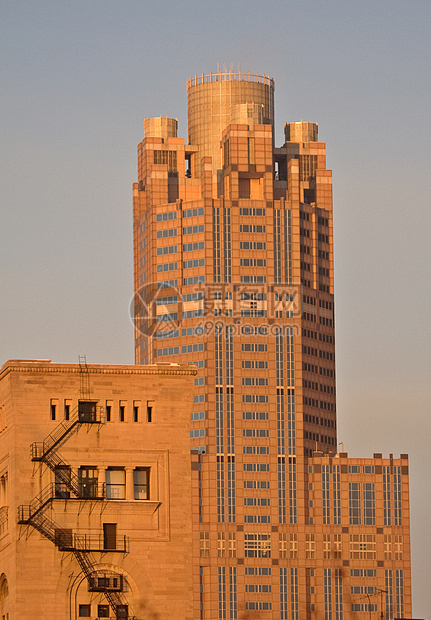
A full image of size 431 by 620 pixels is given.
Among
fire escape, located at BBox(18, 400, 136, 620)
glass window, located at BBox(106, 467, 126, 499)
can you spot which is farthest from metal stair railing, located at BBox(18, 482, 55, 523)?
glass window, located at BBox(106, 467, 126, 499)

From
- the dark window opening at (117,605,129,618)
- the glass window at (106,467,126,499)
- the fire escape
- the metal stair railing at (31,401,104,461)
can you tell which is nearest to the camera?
the dark window opening at (117,605,129,618)

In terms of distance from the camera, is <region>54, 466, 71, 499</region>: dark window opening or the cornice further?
the cornice

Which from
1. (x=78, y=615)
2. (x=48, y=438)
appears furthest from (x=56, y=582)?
(x=48, y=438)

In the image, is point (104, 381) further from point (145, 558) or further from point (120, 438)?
point (145, 558)

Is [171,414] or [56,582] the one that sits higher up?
[171,414]

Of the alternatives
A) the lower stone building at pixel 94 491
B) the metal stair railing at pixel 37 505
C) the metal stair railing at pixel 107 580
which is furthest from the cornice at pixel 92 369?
the metal stair railing at pixel 107 580

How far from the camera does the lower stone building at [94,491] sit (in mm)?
148750

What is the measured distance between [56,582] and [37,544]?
3.65 meters

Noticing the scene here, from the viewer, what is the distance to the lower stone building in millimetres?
148750

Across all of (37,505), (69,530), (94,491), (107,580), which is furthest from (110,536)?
(37,505)

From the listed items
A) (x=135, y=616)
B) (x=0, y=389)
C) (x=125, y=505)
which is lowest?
(x=135, y=616)

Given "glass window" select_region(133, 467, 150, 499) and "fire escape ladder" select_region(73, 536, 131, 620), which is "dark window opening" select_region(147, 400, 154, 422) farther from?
"fire escape ladder" select_region(73, 536, 131, 620)

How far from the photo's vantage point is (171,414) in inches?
6097

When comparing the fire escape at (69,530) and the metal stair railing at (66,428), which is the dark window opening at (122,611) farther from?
the metal stair railing at (66,428)
